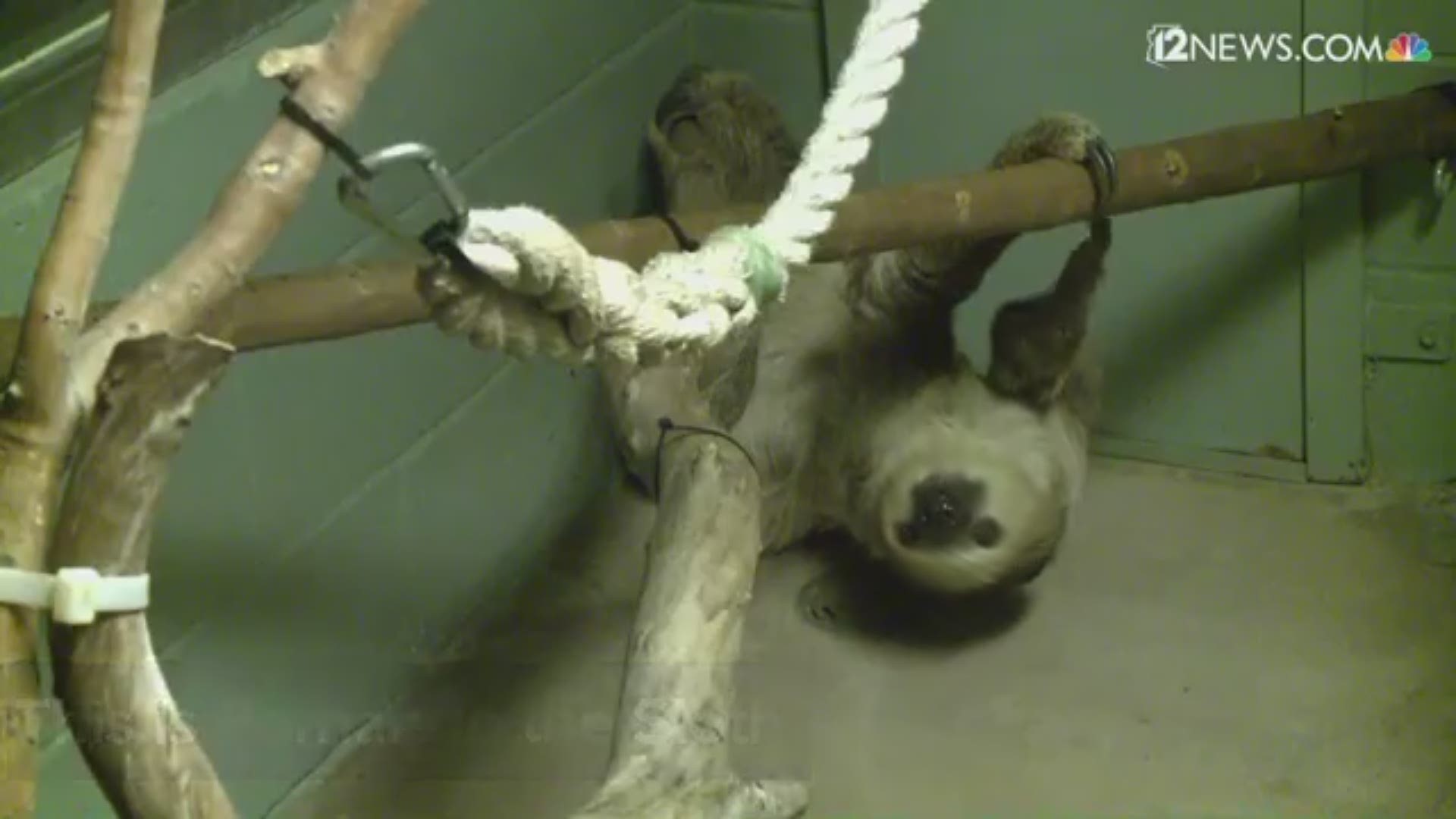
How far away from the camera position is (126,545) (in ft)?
2.39

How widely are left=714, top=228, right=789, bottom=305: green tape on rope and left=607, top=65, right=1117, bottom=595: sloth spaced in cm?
41

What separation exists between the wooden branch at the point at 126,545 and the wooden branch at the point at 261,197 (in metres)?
0.03

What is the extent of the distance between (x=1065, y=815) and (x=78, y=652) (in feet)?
3.20

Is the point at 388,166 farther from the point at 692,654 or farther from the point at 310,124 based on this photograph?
the point at 692,654

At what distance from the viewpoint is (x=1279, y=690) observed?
5.42 ft

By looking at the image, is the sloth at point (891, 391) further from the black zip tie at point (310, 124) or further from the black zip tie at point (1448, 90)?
the black zip tie at point (310, 124)

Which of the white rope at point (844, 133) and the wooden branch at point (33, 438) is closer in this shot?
the wooden branch at point (33, 438)

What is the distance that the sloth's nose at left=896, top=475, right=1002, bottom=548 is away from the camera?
168cm

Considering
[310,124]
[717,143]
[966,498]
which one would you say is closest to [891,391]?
[966,498]

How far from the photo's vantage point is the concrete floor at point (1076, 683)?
1.46 m

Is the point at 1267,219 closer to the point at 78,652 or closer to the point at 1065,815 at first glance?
the point at 1065,815

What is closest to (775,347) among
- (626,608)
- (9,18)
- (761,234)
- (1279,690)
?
(626,608)

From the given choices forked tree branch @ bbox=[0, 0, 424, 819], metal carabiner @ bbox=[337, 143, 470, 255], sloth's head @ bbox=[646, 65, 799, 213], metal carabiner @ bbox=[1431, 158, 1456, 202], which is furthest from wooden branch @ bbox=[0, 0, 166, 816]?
metal carabiner @ bbox=[1431, 158, 1456, 202]

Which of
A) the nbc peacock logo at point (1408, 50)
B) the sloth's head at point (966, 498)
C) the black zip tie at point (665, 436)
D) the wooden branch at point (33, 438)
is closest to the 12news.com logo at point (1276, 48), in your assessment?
the nbc peacock logo at point (1408, 50)
